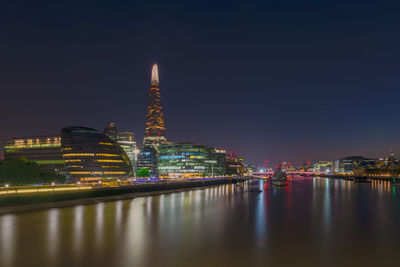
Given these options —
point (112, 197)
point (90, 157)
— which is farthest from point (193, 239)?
point (90, 157)

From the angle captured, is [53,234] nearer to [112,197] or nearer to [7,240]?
[7,240]

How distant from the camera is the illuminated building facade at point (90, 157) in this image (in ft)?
432

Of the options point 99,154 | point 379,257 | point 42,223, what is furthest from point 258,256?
point 99,154

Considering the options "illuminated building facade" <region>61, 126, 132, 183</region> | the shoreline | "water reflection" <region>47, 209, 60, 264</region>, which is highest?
"illuminated building facade" <region>61, 126, 132, 183</region>

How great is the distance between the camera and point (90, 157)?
13262cm

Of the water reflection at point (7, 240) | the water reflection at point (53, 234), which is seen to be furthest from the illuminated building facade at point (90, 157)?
the water reflection at point (7, 240)

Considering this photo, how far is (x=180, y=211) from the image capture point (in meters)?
55.7

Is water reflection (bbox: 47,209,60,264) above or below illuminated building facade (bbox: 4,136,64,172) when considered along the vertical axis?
below

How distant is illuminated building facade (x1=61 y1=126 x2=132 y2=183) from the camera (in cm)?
13175

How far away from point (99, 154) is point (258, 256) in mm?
117571

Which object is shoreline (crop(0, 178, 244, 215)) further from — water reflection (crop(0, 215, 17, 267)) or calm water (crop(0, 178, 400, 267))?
water reflection (crop(0, 215, 17, 267))

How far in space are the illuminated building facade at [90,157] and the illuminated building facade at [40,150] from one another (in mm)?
7060

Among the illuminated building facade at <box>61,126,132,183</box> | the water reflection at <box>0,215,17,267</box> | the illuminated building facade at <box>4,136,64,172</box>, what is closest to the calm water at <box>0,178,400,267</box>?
the water reflection at <box>0,215,17,267</box>

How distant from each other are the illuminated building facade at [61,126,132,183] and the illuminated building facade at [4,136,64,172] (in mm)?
7060
